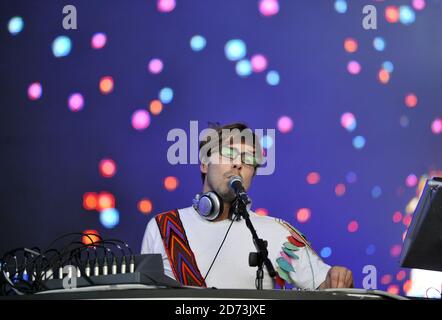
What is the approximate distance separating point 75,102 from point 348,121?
1.35 meters

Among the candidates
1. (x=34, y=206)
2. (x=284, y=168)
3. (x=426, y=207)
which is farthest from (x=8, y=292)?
(x=284, y=168)

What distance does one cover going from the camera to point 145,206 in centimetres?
331

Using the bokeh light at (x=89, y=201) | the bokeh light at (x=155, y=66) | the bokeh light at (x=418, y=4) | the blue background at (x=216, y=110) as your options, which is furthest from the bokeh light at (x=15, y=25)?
the bokeh light at (x=418, y=4)

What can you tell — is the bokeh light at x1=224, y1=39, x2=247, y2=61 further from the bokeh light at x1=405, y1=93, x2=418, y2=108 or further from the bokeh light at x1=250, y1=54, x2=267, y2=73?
the bokeh light at x1=405, y1=93, x2=418, y2=108

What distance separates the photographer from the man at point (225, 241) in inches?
108

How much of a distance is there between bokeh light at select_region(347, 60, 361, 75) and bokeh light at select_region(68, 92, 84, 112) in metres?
1.35

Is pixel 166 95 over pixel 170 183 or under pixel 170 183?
over

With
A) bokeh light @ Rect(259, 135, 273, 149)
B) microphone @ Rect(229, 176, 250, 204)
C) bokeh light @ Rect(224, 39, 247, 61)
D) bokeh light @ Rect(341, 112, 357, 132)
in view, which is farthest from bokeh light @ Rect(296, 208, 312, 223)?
microphone @ Rect(229, 176, 250, 204)

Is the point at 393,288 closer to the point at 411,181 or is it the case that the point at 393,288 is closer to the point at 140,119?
the point at 411,181

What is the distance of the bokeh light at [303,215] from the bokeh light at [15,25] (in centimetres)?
157

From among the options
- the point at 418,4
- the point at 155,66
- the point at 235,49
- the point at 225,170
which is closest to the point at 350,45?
the point at 418,4

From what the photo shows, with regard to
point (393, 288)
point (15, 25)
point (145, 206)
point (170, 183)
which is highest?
point (15, 25)

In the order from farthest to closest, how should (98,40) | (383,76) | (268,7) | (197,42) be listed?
(383,76)
(268,7)
(197,42)
(98,40)

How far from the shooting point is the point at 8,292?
181 centimetres
